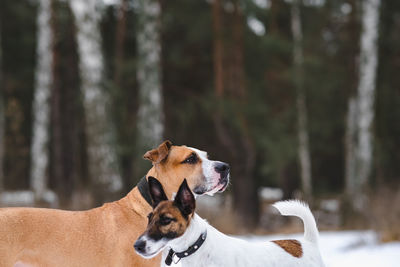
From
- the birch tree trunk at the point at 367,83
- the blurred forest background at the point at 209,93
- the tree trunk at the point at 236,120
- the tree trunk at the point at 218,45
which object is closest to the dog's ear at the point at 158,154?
the blurred forest background at the point at 209,93

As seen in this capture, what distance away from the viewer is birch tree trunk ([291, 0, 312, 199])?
619 inches

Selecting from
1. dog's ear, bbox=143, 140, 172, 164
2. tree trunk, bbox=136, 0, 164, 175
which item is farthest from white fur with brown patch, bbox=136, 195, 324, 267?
tree trunk, bbox=136, 0, 164, 175

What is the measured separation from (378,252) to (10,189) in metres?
9.12

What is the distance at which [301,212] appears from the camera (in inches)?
172

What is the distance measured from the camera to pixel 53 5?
13.7 metres

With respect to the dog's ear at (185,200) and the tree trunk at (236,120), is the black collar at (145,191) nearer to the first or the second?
the dog's ear at (185,200)

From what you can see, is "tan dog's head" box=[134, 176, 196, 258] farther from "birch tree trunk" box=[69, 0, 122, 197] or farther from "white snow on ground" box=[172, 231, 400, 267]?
"birch tree trunk" box=[69, 0, 122, 197]

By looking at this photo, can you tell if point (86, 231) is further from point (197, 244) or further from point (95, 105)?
point (95, 105)

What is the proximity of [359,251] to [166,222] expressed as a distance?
4.87 m

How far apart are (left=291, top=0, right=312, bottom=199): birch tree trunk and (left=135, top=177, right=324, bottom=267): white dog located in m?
10.5

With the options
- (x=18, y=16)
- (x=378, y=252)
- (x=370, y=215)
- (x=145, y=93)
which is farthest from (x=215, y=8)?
(x=18, y=16)

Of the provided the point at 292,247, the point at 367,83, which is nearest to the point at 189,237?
the point at 292,247

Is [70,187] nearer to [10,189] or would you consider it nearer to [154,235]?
[10,189]

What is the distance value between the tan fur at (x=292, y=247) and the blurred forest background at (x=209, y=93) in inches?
174
